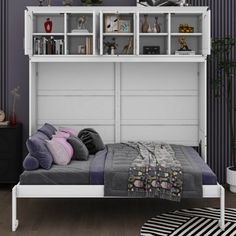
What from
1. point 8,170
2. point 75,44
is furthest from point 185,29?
point 8,170

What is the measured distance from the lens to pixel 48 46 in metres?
5.91

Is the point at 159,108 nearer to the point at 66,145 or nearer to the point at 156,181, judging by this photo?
the point at 66,145

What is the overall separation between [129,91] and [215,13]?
148cm

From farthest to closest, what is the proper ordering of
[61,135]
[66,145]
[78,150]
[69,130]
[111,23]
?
[111,23], [69,130], [61,135], [78,150], [66,145]

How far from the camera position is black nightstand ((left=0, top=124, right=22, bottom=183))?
607 cm

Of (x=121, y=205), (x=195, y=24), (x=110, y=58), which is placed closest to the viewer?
(x=121, y=205)

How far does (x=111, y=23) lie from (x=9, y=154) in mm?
1976

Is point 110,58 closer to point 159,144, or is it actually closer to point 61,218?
point 159,144

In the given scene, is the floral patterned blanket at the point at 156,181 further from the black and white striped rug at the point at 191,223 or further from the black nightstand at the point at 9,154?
the black nightstand at the point at 9,154

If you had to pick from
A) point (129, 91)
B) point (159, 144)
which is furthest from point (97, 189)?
point (129, 91)

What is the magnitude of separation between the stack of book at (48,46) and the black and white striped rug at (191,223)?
7.49ft

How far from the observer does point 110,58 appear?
5.86 m

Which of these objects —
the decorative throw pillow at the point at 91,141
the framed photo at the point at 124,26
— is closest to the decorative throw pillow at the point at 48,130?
the decorative throw pillow at the point at 91,141

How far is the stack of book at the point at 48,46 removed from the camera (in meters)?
5.91
